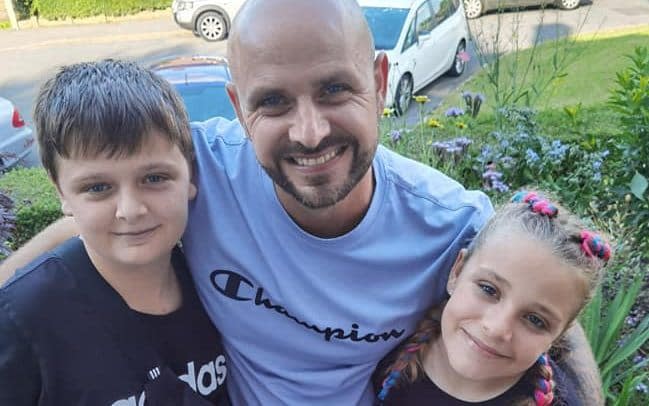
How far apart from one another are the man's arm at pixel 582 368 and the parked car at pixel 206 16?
40.6ft

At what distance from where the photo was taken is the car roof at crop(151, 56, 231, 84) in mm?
6039

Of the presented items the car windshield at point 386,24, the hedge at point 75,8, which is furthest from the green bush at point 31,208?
the hedge at point 75,8

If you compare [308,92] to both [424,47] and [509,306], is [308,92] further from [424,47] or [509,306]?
[424,47]

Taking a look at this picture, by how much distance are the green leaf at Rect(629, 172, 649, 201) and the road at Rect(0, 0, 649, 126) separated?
25.3 ft

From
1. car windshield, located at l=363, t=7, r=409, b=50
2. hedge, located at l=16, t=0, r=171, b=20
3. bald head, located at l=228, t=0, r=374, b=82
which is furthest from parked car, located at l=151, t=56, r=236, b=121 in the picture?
hedge, located at l=16, t=0, r=171, b=20

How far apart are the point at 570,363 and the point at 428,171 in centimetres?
70

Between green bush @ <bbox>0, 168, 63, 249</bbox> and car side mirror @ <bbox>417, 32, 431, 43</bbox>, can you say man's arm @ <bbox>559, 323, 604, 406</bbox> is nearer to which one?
green bush @ <bbox>0, 168, 63, 249</bbox>

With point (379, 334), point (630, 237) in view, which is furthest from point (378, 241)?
point (630, 237)

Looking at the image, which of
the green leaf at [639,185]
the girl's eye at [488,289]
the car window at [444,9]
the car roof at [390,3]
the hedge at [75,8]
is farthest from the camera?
the hedge at [75,8]

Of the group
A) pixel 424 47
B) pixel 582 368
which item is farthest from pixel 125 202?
pixel 424 47

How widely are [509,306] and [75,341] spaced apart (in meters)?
1.05

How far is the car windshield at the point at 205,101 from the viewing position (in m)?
5.61

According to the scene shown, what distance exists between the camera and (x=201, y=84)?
5957mm

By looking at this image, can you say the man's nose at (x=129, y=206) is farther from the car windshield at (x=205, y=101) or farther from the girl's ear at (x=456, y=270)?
the car windshield at (x=205, y=101)
